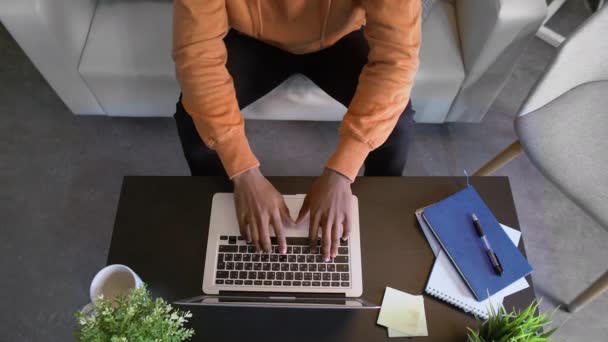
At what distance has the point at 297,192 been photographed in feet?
3.26

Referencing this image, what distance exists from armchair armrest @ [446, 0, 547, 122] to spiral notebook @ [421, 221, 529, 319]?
707 millimetres

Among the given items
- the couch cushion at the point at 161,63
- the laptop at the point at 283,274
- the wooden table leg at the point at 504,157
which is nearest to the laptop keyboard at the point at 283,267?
the laptop at the point at 283,274

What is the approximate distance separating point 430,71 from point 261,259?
33.2 inches

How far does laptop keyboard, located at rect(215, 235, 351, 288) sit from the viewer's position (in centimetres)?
88

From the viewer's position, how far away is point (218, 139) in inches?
37.8

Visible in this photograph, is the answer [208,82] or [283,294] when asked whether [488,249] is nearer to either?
[283,294]

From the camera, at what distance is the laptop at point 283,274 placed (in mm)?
852

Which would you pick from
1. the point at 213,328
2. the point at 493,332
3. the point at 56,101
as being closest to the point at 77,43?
the point at 56,101

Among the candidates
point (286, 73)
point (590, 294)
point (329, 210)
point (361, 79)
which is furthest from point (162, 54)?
point (590, 294)

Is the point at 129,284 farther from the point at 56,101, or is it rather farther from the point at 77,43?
the point at 56,101

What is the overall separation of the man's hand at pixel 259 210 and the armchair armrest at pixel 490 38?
2.64 feet

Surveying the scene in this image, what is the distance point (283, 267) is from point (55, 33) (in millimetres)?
1006

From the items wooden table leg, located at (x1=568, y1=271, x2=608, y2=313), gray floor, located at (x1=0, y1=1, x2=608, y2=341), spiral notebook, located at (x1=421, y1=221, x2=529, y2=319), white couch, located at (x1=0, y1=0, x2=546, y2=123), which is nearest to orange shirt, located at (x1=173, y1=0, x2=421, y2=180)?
spiral notebook, located at (x1=421, y1=221, x2=529, y2=319)

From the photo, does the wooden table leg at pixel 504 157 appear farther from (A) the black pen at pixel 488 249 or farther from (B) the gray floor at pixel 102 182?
(A) the black pen at pixel 488 249
